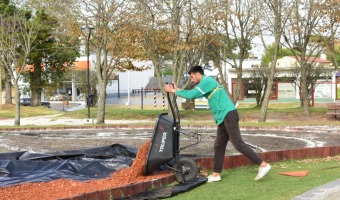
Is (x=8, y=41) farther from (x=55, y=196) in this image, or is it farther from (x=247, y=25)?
(x=55, y=196)

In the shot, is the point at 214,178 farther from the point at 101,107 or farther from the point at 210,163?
the point at 101,107

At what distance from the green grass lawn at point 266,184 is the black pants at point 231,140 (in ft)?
0.84

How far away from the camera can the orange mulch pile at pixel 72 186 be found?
5879 mm

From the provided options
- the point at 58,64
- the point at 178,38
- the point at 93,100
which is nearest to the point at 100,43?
the point at 178,38

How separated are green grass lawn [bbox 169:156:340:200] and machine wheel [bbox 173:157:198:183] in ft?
0.73

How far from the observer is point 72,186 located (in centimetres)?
641

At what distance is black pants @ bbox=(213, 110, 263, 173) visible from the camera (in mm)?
6895

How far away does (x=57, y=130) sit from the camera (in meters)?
18.6

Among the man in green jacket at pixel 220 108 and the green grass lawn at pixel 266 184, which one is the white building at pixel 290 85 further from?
the man in green jacket at pixel 220 108

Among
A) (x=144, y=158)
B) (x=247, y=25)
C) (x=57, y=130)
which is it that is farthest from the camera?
(x=247, y=25)

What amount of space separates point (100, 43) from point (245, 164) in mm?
15680

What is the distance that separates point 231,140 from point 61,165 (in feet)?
8.08

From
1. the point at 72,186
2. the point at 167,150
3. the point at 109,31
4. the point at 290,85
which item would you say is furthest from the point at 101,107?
the point at 290,85

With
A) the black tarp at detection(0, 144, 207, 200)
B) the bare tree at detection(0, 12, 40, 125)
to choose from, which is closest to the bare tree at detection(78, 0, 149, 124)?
the bare tree at detection(0, 12, 40, 125)
